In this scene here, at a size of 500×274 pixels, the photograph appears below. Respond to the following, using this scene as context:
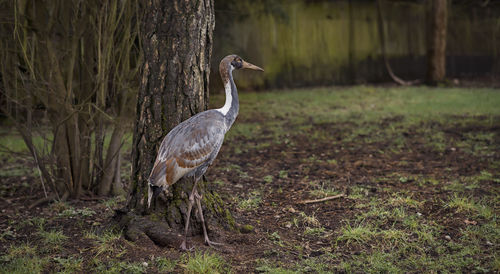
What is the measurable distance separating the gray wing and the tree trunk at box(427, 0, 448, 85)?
1161 centimetres

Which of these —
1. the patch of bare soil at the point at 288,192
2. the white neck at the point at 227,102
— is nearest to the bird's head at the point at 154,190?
the patch of bare soil at the point at 288,192

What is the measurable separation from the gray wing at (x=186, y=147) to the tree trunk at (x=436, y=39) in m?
11.6

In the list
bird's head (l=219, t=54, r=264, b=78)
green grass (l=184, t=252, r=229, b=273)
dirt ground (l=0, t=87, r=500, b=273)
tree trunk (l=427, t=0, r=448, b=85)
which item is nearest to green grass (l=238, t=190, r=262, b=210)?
dirt ground (l=0, t=87, r=500, b=273)

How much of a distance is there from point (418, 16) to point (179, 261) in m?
14.6

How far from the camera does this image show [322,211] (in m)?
5.17

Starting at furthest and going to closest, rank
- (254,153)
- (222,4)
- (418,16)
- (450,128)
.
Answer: (418,16)
(222,4)
(450,128)
(254,153)

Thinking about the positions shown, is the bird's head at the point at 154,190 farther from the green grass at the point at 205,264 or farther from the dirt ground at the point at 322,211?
the green grass at the point at 205,264

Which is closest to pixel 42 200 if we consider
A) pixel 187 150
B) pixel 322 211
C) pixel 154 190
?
pixel 154 190

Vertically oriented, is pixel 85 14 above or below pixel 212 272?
above

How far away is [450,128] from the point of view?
8.98 m

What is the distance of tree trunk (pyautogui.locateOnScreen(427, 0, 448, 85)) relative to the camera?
45.5 ft

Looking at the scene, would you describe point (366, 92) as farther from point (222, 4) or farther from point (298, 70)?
point (222, 4)

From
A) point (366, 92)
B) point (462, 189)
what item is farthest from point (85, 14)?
point (366, 92)

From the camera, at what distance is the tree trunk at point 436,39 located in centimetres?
1388
